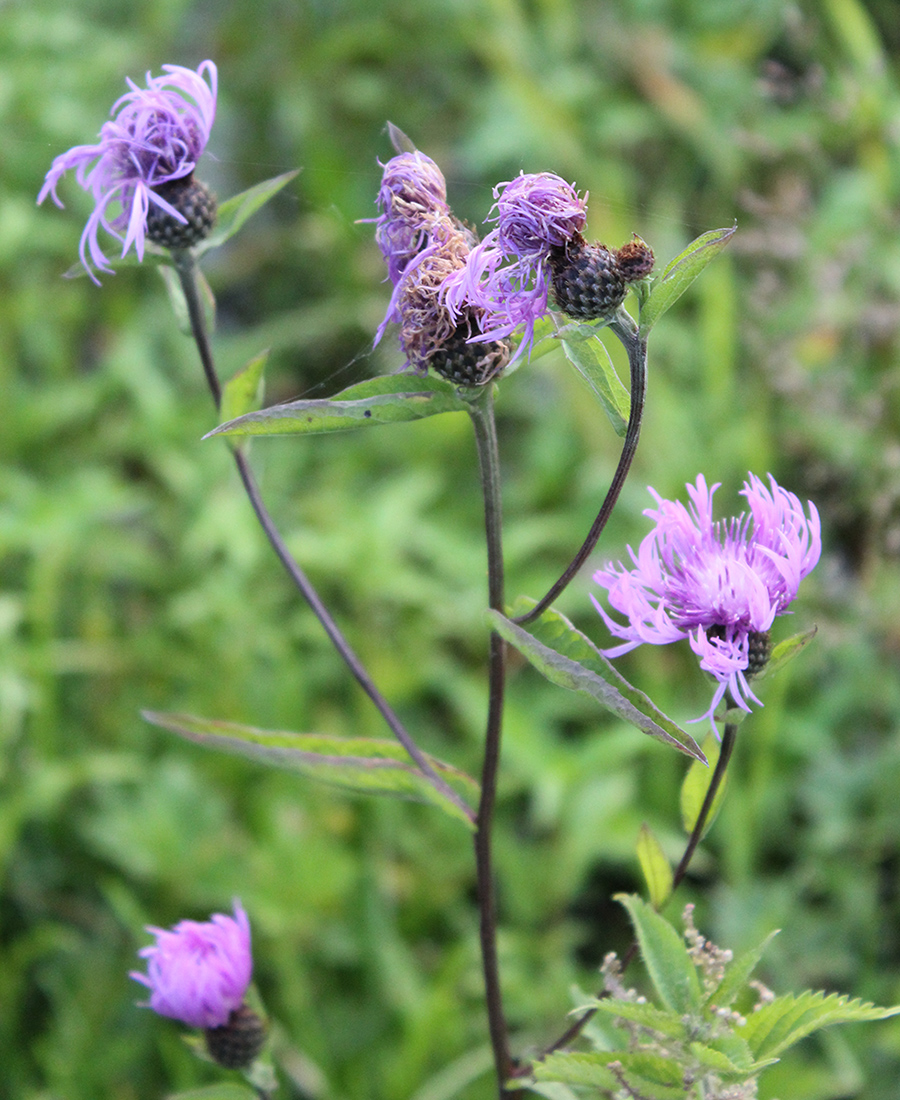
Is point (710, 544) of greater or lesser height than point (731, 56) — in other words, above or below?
below

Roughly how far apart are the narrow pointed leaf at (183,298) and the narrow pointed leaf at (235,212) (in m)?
0.03

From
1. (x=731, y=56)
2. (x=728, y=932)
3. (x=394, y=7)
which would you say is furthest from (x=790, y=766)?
(x=394, y=7)

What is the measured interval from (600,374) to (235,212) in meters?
0.35

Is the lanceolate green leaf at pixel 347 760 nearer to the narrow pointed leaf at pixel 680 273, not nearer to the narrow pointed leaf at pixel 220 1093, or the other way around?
the narrow pointed leaf at pixel 220 1093

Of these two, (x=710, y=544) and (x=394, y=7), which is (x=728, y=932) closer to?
(x=710, y=544)

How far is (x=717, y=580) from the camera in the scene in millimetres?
690

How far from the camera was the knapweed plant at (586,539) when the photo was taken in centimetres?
66

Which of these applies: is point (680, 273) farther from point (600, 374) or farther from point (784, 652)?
point (784, 652)

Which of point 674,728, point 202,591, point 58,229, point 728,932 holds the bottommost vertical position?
point 728,932

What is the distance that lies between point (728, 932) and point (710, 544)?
1.09m

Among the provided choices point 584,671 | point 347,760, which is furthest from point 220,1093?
point 584,671

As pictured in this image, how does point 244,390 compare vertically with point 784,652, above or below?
above

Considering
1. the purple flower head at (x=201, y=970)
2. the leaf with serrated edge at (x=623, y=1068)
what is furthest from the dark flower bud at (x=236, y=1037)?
the leaf with serrated edge at (x=623, y=1068)

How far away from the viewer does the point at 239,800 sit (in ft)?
6.04
